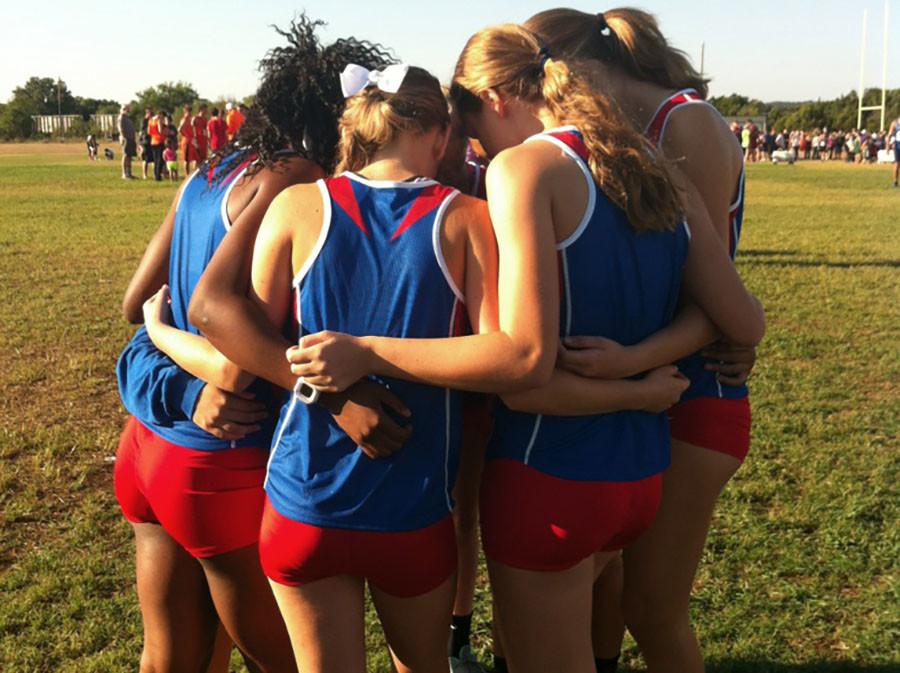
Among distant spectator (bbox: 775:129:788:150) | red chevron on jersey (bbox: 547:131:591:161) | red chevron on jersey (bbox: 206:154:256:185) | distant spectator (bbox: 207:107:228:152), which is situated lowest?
red chevron on jersey (bbox: 206:154:256:185)

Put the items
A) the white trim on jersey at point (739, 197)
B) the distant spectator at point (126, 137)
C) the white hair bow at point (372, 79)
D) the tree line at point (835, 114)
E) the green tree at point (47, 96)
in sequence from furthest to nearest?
1. the green tree at point (47, 96)
2. the tree line at point (835, 114)
3. the distant spectator at point (126, 137)
4. the white trim on jersey at point (739, 197)
5. the white hair bow at point (372, 79)

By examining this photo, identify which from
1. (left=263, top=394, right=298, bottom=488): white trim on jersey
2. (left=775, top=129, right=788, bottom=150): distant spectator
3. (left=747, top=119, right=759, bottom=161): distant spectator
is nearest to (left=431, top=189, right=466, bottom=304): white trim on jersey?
(left=263, top=394, right=298, bottom=488): white trim on jersey

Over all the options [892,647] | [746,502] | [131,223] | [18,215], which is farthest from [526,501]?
[18,215]

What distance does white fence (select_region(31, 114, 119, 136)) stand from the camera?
77375mm

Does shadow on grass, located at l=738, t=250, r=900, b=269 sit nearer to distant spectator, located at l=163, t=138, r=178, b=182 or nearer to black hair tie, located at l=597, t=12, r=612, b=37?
black hair tie, located at l=597, t=12, r=612, b=37

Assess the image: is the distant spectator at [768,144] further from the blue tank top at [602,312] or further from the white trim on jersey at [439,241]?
the white trim on jersey at [439,241]

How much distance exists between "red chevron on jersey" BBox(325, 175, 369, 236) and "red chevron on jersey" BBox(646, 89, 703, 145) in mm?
846

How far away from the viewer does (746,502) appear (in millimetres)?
4922

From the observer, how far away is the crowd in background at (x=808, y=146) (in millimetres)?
48406

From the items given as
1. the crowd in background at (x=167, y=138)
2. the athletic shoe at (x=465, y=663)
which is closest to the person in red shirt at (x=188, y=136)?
the crowd in background at (x=167, y=138)

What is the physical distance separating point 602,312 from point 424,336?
0.41m

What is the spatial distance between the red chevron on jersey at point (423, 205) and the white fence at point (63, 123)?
260 ft

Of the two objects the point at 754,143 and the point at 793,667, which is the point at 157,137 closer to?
the point at 793,667

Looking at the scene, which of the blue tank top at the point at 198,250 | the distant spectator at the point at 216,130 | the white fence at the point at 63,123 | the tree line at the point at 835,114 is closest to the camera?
the blue tank top at the point at 198,250
